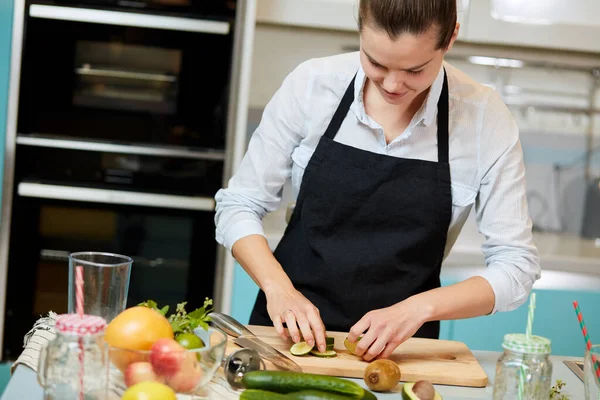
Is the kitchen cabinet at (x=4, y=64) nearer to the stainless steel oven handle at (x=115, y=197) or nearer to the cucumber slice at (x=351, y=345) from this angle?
the stainless steel oven handle at (x=115, y=197)

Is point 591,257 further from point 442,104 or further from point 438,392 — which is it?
point 438,392

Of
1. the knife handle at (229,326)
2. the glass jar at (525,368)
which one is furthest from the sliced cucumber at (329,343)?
the glass jar at (525,368)

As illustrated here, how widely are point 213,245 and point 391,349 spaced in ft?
4.61

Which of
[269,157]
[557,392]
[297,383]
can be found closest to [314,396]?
[297,383]

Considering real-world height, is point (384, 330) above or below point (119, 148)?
below

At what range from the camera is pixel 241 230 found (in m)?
1.56

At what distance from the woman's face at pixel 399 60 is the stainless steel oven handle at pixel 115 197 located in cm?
133

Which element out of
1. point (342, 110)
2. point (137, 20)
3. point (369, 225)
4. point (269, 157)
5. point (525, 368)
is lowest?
point (525, 368)

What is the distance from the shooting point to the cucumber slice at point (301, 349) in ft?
4.41

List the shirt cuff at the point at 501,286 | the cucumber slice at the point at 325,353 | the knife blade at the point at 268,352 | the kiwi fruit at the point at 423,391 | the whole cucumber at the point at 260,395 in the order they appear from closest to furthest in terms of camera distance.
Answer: the whole cucumber at the point at 260,395 < the kiwi fruit at the point at 423,391 < the knife blade at the point at 268,352 < the cucumber slice at the point at 325,353 < the shirt cuff at the point at 501,286

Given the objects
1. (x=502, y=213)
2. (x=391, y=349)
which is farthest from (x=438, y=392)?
(x=502, y=213)

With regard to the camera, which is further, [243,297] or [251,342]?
[243,297]

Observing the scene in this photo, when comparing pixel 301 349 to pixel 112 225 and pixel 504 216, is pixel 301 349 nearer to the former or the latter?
pixel 504 216

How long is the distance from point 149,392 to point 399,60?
26.5 inches
